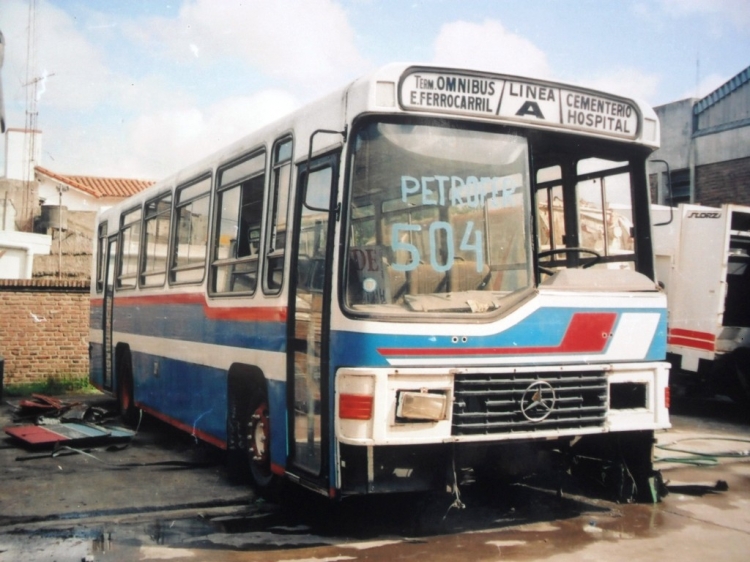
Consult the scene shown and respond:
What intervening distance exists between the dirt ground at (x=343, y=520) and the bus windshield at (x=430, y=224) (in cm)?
164

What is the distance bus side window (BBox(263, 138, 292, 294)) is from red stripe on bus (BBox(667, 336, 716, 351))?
7939 mm

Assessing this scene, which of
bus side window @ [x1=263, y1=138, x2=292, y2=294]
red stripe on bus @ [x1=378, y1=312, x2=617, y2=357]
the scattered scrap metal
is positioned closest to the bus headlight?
red stripe on bus @ [x1=378, y1=312, x2=617, y2=357]

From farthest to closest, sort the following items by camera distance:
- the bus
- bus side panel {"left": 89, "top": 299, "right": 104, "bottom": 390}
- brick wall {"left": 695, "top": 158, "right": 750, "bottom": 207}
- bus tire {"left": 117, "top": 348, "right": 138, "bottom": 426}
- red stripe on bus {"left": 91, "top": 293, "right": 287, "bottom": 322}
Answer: brick wall {"left": 695, "top": 158, "right": 750, "bottom": 207}, bus side panel {"left": 89, "top": 299, "right": 104, "bottom": 390}, bus tire {"left": 117, "top": 348, "right": 138, "bottom": 426}, red stripe on bus {"left": 91, "top": 293, "right": 287, "bottom": 322}, the bus

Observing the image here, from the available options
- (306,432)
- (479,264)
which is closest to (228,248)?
(306,432)

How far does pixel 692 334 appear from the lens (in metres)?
12.2

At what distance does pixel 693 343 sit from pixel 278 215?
812 cm

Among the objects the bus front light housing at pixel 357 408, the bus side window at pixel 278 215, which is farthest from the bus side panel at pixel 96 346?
the bus front light housing at pixel 357 408

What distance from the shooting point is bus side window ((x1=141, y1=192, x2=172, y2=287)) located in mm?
9184

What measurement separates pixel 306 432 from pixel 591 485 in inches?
105

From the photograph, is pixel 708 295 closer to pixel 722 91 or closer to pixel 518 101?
pixel 518 101

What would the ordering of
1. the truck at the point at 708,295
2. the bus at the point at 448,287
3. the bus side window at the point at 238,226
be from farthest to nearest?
1. the truck at the point at 708,295
2. the bus side window at the point at 238,226
3. the bus at the point at 448,287

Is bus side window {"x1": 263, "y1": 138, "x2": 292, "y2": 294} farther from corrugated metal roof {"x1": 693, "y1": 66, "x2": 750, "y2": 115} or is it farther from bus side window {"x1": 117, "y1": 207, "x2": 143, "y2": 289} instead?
corrugated metal roof {"x1": 693, "y1": 66, "x2": 750, "y2": 115}

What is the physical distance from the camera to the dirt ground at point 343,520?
532 centimetres

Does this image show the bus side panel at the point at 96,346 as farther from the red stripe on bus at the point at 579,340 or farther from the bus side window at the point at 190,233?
the red stripe on bus at the point at 579,340
